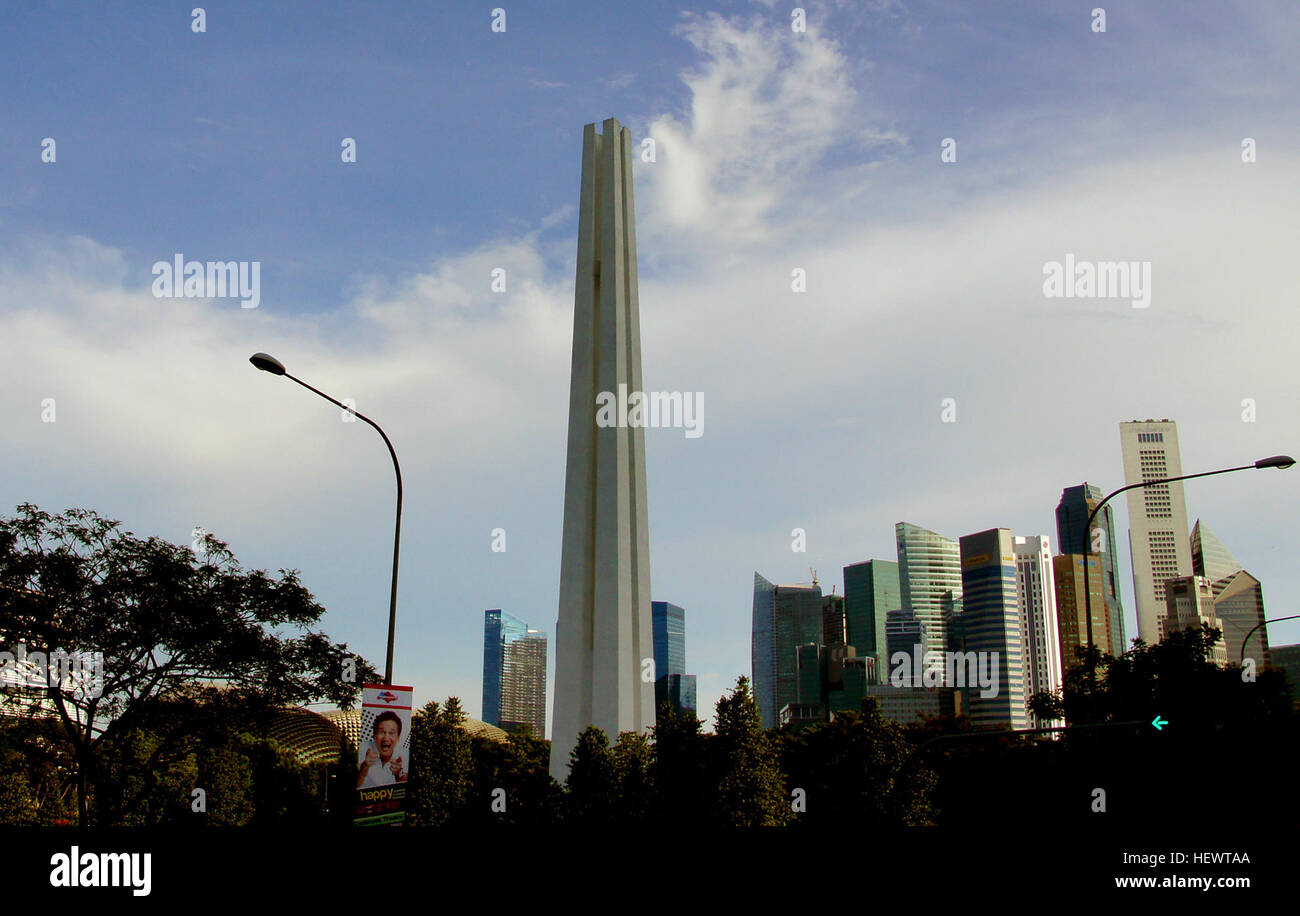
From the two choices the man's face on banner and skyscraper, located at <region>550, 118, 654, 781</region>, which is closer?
the man's face on banner

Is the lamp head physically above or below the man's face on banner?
above

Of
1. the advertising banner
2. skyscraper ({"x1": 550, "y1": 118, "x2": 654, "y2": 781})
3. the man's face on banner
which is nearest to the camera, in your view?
the advertising banner

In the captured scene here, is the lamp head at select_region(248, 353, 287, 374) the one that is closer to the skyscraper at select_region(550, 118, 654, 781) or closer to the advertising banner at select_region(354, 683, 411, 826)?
the advertising banner at select_region(354, 683, 411, 826)

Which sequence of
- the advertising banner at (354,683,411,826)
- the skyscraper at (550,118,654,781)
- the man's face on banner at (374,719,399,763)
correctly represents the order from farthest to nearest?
the skyscraper at (550,118,654,781) → the man's face on banner at (374,719,399,763) → the advertising banner at (354,683,411,826)

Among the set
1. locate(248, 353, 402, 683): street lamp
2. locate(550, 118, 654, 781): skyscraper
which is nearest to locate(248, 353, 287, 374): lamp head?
locate(248, 353, 402, 683): street lamp

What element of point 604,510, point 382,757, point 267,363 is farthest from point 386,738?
point 604,510

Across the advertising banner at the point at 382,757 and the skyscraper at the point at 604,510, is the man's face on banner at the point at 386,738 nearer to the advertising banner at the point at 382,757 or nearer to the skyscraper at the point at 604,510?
the advertising banner at the point at 382,757
